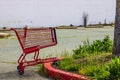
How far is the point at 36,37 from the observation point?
10750 mm

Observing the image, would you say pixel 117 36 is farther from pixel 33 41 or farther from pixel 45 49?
pixel 45 49

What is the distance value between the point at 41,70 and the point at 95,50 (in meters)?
1.64

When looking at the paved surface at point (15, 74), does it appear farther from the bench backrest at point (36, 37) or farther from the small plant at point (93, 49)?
Answer: the small plant at point (93, 49)

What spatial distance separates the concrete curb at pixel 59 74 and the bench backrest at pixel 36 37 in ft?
2.20

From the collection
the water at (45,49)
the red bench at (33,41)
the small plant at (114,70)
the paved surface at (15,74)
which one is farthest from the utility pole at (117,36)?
the water at (45,49)

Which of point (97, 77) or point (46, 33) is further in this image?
point (46, 33)

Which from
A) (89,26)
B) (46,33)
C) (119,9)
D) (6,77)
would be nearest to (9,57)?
(46,33)

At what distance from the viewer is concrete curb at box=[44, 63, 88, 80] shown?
8441 mm

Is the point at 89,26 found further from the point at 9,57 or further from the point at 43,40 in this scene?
the point at 43,40

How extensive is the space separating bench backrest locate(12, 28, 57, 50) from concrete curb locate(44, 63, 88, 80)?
0.67 m

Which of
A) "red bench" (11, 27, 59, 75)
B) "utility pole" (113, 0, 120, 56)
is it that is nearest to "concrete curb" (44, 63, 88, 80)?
"red bench" (11, 27, 59, 75)

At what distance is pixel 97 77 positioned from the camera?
7.58 m

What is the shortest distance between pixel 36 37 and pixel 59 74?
6.26 feet

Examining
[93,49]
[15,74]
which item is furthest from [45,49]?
[15,74]
